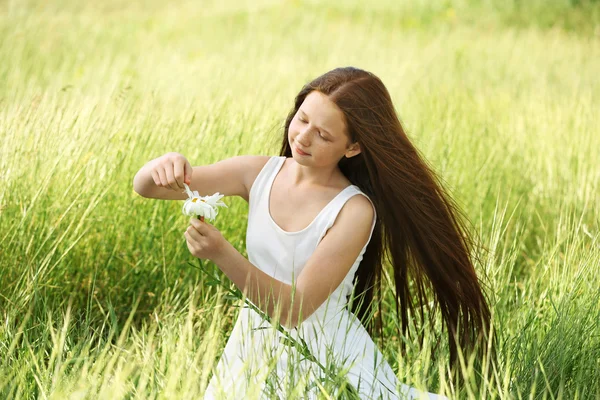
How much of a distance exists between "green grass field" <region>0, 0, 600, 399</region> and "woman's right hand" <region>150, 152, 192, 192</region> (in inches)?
13.8

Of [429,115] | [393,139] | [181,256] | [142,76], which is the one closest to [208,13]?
[142,76]

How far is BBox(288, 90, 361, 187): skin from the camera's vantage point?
2199 millimetres

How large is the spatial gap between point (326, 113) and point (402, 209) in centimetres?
38

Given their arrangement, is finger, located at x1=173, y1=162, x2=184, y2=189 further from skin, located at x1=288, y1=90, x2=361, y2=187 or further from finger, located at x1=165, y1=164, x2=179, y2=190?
skin, located at x1=288, y1=90, x2=361, y2=187

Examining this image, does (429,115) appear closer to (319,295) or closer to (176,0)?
(319,295)

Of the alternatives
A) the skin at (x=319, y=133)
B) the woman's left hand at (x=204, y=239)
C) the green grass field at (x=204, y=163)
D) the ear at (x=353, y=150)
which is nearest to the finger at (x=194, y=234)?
the woman's left hand at (x=204, y=239)

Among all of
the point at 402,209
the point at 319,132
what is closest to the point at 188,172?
the point at 319,132

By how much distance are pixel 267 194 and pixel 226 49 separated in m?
6.09

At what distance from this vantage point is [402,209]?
2340 millimetres

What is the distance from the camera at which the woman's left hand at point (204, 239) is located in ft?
6.44

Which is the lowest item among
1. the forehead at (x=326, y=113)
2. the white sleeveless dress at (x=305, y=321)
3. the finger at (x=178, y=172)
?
the white sleeveless dress at (x=305, y=321)

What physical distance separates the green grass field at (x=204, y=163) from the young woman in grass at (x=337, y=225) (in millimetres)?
157

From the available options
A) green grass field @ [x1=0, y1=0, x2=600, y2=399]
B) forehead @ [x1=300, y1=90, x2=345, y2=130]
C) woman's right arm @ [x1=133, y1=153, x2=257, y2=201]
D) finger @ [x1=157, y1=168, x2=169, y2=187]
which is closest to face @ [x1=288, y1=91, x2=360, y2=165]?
forehead @ [x1=300, y1=90, x2=345, y2=130]

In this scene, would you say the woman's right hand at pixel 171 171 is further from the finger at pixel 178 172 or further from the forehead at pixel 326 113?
the forehead at pixel 326 113
